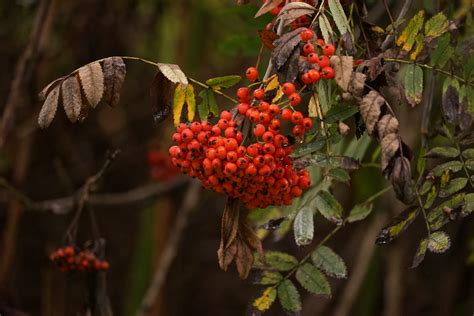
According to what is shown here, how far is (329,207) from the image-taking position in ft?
4.52

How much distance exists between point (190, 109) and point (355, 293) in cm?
184

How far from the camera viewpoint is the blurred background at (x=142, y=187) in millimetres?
2484

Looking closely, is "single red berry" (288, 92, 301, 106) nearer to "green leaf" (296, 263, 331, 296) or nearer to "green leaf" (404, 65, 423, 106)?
"green leaf" (404, 65, 423, 106)

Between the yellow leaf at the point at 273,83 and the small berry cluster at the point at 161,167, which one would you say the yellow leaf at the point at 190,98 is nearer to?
the yellow leaf at the point at 273,83

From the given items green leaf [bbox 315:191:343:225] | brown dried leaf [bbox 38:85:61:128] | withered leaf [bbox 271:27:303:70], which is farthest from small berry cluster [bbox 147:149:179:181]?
withered leaf [bbox 271:27:303:70]

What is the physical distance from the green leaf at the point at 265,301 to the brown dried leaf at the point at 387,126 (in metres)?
0.49

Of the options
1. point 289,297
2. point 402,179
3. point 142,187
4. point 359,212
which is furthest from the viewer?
point 142,187

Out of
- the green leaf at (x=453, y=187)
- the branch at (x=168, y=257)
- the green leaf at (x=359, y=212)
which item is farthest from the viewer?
the branch at (x=168, y=257)

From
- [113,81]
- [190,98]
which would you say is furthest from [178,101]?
[113,81]

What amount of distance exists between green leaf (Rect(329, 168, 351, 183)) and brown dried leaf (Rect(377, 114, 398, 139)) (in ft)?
0.77

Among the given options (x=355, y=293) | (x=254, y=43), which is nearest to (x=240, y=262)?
(x=254, y=43)

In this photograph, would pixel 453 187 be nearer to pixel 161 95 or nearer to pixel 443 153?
pixel 443 153

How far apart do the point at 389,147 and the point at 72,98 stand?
551mm

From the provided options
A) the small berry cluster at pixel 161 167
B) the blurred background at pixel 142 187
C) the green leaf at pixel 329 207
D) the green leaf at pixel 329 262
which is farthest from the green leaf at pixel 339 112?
the small berry cluster at pixel 161 167
